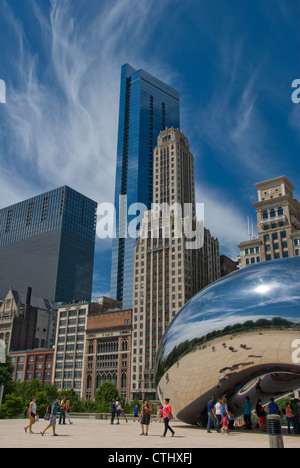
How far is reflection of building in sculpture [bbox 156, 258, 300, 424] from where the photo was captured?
1292 centimetres

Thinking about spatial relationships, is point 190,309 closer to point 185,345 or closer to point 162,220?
point 185,345

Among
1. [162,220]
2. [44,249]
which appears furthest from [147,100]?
[162,220]

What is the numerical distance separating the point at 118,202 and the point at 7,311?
70148 mm

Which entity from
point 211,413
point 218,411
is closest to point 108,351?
point 211,413

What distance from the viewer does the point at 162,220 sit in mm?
117938

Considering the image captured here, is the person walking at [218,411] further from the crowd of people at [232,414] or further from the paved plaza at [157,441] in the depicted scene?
the paved plaza at [157,441]

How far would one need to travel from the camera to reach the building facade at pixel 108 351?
110 meters

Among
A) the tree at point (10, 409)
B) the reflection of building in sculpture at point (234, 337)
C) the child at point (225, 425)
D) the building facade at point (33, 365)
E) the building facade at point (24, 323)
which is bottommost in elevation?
the tree at point (10, 409)

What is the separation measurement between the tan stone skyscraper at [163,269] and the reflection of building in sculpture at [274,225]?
15353 mm

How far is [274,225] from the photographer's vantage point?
339ft

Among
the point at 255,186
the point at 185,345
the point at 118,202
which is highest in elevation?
the point at 118,202

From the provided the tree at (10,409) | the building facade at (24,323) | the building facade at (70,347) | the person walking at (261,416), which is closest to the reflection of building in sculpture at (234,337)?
the person walking at (261,416)

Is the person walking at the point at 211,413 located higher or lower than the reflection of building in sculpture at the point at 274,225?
lower

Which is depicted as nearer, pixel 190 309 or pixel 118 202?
pixel 190 309
